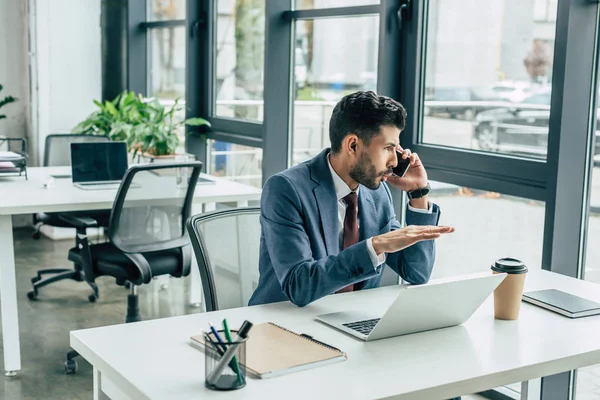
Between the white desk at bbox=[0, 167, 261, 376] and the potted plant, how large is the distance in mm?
657

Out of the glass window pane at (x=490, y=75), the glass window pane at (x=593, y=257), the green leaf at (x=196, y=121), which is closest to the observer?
the glass window pane at (x=593, y=257)

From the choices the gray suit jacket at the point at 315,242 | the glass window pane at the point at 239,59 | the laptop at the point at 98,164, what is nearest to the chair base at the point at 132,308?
the laptop at the point at 98,164

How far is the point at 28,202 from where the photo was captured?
3.73 meters

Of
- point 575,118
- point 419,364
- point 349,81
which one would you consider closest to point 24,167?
point 349,81

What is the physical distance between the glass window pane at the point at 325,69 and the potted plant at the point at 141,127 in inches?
33.5

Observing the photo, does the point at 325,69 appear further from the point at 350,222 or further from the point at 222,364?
the point at 222,364

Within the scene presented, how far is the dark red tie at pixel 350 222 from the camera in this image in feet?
7.83

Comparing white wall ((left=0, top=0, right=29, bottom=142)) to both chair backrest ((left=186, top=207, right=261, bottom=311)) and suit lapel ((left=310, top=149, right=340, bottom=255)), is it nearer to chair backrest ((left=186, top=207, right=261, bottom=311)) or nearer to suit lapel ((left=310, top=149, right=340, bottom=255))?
chair backrest ((left=186, top=207, right=261, bottom=311))

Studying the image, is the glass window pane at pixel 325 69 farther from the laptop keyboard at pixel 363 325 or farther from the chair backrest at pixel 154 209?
the laptop keyboard at pixel 363 325

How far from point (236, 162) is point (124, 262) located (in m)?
1.76

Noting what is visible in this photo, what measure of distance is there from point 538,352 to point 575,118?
4.60 feet

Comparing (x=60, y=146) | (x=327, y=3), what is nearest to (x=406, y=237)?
(x=327, y=3)

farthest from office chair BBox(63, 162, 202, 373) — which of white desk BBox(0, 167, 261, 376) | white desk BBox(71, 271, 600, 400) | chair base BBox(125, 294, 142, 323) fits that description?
white desk BBox(71, 271, 600, 400)

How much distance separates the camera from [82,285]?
516 centimetres
